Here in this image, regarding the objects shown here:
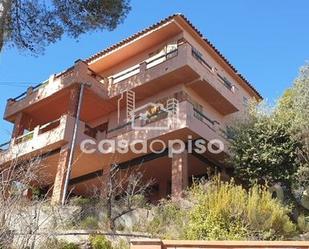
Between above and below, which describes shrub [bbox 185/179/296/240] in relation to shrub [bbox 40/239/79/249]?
above

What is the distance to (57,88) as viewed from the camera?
2194 centimetres

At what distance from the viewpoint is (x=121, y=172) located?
20.8 metres

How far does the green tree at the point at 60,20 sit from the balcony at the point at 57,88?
3.64 metres

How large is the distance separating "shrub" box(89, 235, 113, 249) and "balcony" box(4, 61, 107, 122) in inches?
385

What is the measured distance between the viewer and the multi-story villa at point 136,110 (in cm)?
1903

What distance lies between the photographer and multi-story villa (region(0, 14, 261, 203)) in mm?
19031

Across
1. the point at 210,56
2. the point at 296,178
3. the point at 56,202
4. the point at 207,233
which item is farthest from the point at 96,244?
the point at 210,56

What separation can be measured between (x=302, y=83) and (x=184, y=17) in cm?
686

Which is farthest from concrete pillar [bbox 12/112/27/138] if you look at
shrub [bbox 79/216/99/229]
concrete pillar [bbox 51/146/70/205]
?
shrub [bbox 79/216/99/229]

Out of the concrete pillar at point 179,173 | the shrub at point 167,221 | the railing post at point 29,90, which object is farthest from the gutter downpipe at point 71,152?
the concrete pillar at point 179,173

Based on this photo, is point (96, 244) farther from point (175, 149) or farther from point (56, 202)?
point (175, 149)

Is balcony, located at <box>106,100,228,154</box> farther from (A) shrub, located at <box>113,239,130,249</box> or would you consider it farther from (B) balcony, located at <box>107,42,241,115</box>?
(A) shrub, located at <box>113,239,130,249</box>

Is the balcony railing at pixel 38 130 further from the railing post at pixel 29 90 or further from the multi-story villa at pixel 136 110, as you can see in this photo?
the railing post at pixel 29 90

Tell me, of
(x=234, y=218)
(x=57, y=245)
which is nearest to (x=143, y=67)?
(x=234, y=218)
